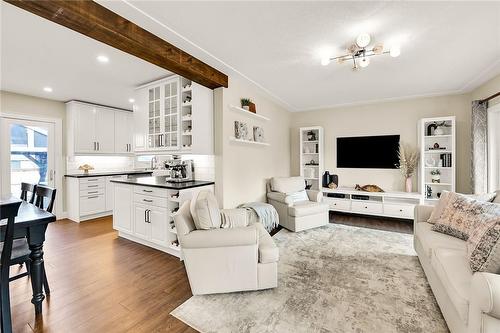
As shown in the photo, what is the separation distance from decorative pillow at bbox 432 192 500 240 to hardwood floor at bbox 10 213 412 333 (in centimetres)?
264

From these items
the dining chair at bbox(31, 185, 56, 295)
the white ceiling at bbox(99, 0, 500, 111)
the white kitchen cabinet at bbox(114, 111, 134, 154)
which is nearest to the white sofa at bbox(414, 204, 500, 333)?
the white ceiling at bbox(99, 0, 500, 111)

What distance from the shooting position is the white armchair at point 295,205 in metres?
3.80

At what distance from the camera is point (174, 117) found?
11.8 ft

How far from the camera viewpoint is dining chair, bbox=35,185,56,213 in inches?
85.3

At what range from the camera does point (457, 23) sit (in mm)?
2082

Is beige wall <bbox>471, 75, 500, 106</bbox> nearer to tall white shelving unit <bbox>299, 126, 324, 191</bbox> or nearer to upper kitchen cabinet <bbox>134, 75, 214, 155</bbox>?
tall white shelving unit <bbox>299, 126, 324, 191</bbox>

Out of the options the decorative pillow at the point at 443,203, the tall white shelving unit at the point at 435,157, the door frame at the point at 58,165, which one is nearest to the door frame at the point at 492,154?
the tall white shelving unit at the point at 435,157

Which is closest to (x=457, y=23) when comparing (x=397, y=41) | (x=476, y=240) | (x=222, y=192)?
(x=397, y=41)

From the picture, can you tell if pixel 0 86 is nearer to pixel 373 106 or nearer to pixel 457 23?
pixel 457 23

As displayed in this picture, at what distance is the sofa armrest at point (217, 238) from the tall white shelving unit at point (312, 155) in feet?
11.6

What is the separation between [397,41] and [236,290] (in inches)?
123

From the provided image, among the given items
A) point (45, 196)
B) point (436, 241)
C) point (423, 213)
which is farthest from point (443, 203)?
point (45, 196)

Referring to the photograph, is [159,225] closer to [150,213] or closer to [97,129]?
[150,213]

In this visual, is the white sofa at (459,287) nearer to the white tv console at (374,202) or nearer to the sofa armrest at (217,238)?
the sofa armrest at (217,238)
